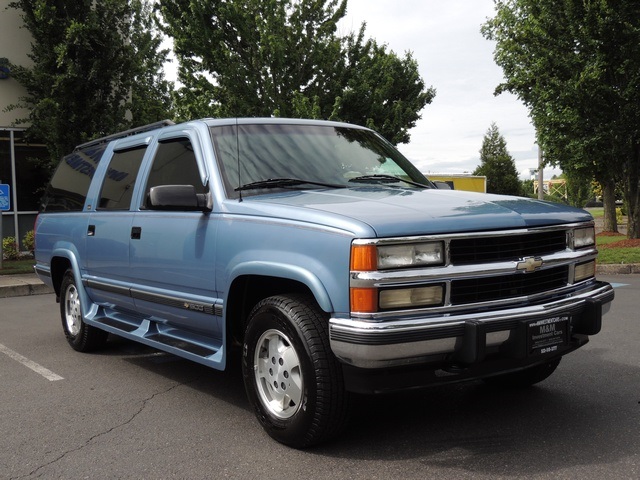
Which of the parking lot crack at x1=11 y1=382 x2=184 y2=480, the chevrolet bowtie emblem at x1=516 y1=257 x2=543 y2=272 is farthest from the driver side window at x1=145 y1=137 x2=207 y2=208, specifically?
the chevrolet bowtie emblem at x1=516 y1=257 x2=543 y2=272

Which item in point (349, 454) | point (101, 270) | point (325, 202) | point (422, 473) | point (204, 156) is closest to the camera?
point (422, 473)

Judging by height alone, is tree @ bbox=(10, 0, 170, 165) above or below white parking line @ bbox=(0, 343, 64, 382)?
above

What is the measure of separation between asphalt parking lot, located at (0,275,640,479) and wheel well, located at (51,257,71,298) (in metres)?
1.20

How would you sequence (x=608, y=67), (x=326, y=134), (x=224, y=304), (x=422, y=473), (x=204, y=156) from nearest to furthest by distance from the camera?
(x=422, y=473) → (x=224, y=304) → (x=204, y=156) → (x=326, y=134) → (x=608, y=67)

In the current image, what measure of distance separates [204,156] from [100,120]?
11.7 m

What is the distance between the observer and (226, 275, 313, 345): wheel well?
3908mm

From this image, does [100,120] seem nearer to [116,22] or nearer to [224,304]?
[116,22]

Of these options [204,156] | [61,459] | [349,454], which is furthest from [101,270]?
[349,454]

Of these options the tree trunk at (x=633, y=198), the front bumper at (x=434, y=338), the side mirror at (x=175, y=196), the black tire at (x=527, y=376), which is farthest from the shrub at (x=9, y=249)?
the tree trunk at (x=633, y=198)

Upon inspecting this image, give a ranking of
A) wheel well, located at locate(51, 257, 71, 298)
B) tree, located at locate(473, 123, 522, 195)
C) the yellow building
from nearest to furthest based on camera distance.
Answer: wheel well, located at locate(51, 257, 71, 298) → the yellow building → tree, located at locate(473, 123, 522, 195)

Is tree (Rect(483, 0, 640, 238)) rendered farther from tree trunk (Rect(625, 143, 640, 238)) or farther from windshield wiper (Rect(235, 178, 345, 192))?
windshield wiper (Rect(235, 178, 345, 192))

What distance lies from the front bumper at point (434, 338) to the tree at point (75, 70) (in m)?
12.7

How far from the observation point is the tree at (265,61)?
1803 cm

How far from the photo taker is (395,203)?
11.9ft
